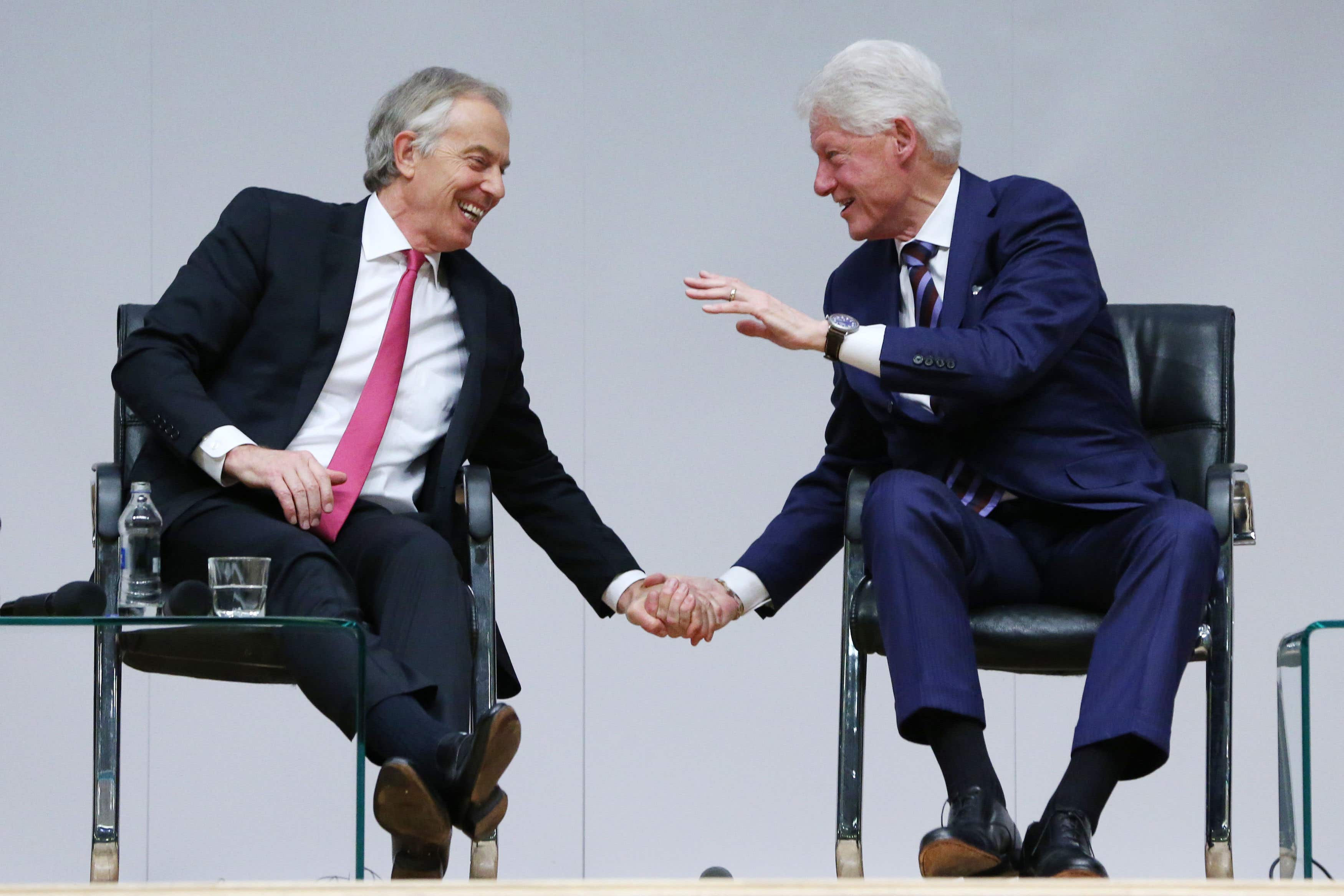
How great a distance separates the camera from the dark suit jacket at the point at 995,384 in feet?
7.80

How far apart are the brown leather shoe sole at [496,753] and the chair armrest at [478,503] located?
631 millimetres

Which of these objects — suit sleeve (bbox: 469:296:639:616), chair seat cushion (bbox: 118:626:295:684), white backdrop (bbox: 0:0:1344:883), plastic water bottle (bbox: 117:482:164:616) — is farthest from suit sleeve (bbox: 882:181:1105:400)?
white backdrop (bbox: 0:0:1344:883)

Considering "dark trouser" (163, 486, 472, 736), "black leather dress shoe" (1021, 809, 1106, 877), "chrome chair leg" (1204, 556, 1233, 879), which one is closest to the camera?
"black leather dress shoe" (1021, 809, 1106, 877)

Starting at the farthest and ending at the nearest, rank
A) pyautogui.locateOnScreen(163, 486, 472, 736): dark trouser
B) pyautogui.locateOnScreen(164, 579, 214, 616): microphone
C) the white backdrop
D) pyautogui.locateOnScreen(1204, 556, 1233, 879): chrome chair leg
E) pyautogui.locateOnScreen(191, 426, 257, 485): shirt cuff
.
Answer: the white backdrop < pyautogui.locateOnScreen(191, 426, 257, 485): shirt cuff < pyautogui.locateOnScreen(1204, 556, 1233, 879): chrome chair leg < pyautogui.locateOnScreen(163, 486, 472, 736): dark trouser < pyautogui.locateOnScreen(164, 579, 214, 616): microphone

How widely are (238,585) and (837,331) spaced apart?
88 cm

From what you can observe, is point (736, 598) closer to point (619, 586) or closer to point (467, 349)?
point (619, 586)

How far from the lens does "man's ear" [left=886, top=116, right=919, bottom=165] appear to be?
2.62m

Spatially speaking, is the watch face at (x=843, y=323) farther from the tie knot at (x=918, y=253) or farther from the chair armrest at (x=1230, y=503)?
the chair armrest at (x=1230, y=503)

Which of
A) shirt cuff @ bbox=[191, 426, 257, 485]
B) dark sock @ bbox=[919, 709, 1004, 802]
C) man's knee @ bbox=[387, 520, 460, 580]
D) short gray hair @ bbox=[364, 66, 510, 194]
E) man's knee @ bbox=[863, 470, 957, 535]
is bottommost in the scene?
dark sock @ bbox=[919, 709, 1004, 802]

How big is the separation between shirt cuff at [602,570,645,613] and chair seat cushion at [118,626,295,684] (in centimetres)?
91

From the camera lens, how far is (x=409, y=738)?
1.98m

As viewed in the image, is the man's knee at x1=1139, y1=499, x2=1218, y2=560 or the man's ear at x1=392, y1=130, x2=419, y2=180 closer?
the man's knee at x1=1139, y1=499, x2=1218, y2=560

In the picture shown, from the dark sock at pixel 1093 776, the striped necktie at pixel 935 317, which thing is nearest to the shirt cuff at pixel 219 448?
the striped necktie at pixel 935 317

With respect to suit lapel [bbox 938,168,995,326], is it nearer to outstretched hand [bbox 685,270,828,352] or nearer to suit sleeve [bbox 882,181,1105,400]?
suit sleeve [bbox 882,181,1105,400]
